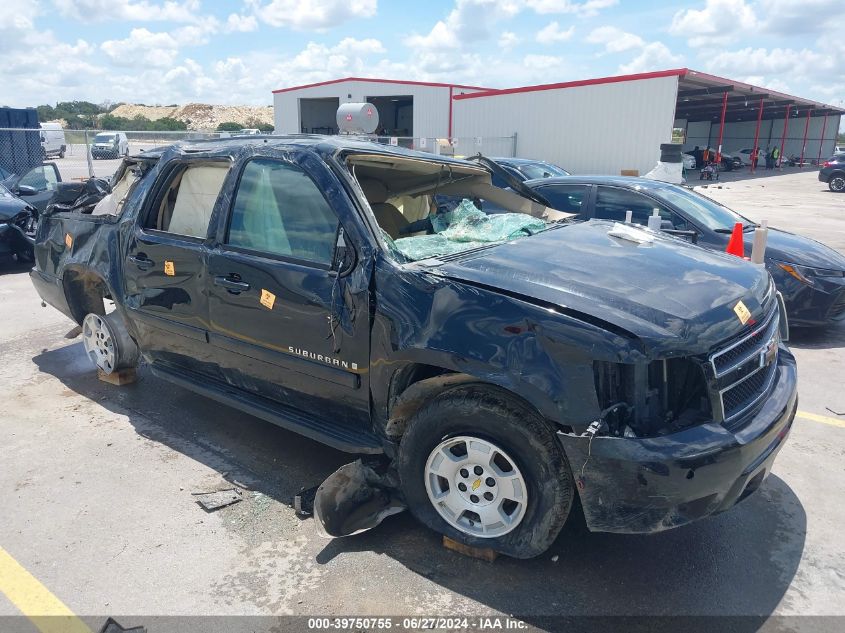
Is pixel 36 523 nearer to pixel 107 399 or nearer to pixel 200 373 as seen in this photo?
pixel 200 373

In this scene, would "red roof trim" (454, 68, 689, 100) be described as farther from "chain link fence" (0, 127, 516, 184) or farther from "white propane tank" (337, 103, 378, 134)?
"white propane tank" (337, 103, 378, 134)

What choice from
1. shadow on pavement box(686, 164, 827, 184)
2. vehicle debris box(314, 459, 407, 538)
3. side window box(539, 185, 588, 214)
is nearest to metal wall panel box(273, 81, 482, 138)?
shadow on pavement box(686, 164, 827, 184)

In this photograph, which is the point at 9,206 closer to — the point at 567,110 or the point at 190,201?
the point at 190,201

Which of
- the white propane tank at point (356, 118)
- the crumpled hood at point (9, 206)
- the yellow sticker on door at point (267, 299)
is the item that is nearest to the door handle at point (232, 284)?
the yellow sticker on door at point (267, 299)

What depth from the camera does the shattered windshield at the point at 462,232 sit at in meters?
3.44

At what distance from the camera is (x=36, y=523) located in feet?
11.2

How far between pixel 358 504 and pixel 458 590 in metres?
0.65

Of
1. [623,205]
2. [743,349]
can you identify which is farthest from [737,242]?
[743,349]

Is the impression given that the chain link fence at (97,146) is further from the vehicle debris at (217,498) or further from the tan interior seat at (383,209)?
the vehicle debris at (217,498)

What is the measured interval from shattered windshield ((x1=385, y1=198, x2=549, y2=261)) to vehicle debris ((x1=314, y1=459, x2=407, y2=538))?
1.14 metres

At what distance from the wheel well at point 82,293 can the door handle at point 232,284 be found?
1801mm

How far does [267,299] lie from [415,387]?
42.4 inches

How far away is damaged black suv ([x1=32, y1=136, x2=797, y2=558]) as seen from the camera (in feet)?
8.47

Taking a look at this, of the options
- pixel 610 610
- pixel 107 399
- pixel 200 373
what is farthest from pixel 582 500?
pixel 107 399
